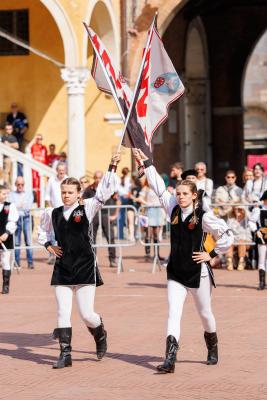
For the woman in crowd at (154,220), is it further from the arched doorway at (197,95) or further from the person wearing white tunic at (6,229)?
the arched doorway at (197,95)

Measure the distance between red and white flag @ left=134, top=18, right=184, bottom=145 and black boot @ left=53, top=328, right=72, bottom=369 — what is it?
1.91m

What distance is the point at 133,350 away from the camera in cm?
1090

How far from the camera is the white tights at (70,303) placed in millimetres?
10125

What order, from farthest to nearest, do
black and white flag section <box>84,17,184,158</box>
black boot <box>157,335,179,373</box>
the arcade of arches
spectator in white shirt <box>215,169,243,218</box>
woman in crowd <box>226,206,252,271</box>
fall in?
the arcade of arches → spectator in white shirt <box>215,169,243,218</box> → woman in crowd <box>226,206,252,271</box> → black and white flag section <box>84,17,184,158</box> → black boot <box>157,335,179,373</box>

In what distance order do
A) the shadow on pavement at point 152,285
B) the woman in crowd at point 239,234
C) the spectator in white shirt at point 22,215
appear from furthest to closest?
the spectator in white shirt at point 22,215, the woman in crowd at point 239,234, the shadow on pavement at point 152,285

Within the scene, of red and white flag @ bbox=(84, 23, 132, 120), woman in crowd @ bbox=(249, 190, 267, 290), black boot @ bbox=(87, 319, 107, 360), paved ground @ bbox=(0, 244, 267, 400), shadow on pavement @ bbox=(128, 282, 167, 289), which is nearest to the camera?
paved ground @ bbox=(0, 244, 267, 400)

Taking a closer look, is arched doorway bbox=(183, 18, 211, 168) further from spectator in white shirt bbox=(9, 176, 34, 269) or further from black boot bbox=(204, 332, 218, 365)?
black boot bbox=(204, 332, 218, 365)

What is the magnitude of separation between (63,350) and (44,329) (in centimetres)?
238

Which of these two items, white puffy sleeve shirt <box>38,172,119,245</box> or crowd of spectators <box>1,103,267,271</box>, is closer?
white puffy sleeve shirt <box>38,172,119,245</box>

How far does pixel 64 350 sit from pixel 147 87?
2.49m

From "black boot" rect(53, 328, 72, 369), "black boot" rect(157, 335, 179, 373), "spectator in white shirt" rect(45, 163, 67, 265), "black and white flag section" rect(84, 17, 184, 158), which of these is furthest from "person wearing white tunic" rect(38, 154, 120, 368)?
"spectator in white shirt" rect(45, 163, 67, 265)

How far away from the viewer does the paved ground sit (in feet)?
29.5

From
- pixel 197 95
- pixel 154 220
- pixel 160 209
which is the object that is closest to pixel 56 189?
pixel 154 220

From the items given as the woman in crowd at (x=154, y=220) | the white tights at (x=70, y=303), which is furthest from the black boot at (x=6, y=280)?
the white tights at (x=70, y=303)
